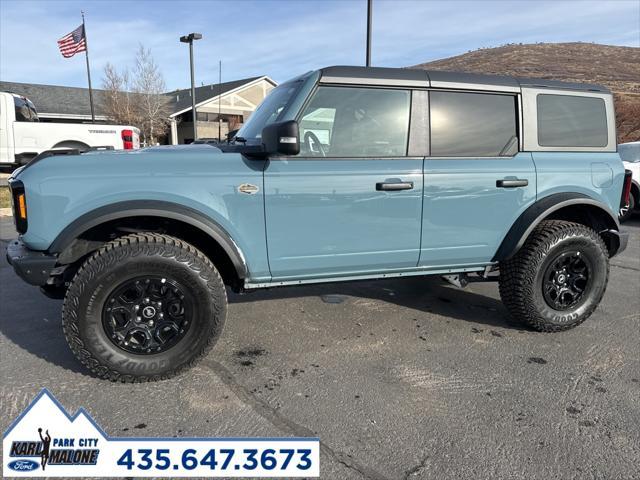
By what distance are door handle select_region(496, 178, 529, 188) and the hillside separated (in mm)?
17322

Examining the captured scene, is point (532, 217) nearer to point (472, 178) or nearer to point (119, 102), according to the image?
point (472, 178)

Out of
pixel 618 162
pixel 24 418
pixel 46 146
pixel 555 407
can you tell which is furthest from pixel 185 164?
pixel 46 146

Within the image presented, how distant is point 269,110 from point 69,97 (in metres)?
34.7

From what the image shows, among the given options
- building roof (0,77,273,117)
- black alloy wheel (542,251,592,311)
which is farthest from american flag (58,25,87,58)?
black alloy wheel (542,251,592,311)

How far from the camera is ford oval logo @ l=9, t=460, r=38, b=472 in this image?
2051 millimetres

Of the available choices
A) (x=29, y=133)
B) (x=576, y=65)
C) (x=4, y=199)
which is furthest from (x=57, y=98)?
(x=576, y=65)

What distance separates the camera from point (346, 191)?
301 centimetres

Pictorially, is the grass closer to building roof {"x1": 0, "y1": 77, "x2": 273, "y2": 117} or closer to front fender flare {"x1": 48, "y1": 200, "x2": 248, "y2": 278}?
front fender flare {"x1": 48, "y1": 200, "x2": 248, "y2": 278}

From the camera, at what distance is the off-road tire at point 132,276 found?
105 inches

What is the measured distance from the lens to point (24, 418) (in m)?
2.20

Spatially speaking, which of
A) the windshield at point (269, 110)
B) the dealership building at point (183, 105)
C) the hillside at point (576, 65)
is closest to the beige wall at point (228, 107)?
the dealership building at point (183, 105)

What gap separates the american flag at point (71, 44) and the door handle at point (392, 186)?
84.4ft

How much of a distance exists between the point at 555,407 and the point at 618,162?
2.29 meters

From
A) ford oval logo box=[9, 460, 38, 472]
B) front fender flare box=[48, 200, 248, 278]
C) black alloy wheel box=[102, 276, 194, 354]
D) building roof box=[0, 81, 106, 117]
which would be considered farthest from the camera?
building roof box=[0, 81, 106, 117]
